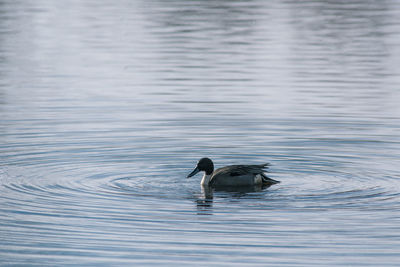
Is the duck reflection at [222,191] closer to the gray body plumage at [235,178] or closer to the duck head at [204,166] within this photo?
the gray body plumage at [235,178]

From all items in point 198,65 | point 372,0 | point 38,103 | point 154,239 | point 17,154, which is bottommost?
point 154,239

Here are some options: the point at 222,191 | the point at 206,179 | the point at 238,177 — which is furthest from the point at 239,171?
the point at 206,179

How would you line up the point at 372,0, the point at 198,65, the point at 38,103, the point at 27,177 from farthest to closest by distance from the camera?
the point at 372,0 → the point at 198,65 → the point at 38,103 → the point at 27,177

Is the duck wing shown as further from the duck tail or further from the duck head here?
the duck head

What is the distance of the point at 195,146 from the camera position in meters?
17.5

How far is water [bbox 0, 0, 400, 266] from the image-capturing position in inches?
450

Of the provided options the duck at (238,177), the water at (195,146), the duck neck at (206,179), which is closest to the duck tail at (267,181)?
the duck at (238,177)

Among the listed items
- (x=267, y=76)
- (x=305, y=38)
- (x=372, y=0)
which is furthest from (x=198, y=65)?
(x=372, y=0)

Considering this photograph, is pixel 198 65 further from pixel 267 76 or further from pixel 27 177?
pixel 27 177

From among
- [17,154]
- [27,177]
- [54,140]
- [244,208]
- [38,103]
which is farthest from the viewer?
[38,103]

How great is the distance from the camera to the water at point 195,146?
11430 mm

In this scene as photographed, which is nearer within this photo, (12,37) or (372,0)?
(12,37)

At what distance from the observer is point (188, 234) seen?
1180 centimetres

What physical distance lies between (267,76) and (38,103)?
7.26m
